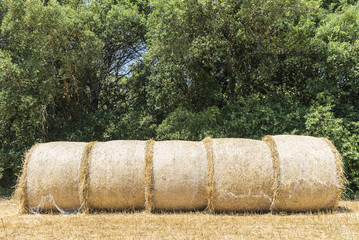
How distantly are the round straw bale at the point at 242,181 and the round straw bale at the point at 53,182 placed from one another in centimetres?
322

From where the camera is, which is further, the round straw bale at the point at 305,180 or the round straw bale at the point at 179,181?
the round straw bale at the point at 179,181

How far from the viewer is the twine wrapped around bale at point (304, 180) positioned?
602 centimetres

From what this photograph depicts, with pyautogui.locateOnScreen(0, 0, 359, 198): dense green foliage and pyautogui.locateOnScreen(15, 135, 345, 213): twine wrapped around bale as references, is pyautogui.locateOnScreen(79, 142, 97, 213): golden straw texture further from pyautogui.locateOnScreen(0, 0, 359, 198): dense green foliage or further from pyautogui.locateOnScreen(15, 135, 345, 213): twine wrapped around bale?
pyautogui.locateOnScreen(0, 0, 359, 198): dense green foliage

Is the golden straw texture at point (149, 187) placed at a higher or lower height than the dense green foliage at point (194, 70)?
lower

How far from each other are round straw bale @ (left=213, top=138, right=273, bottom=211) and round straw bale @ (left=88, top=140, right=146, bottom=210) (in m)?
1.77

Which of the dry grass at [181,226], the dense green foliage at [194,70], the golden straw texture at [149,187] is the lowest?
the dry grass at [181,226]

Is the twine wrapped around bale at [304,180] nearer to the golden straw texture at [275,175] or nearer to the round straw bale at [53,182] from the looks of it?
the golden straw texture at [275,175]

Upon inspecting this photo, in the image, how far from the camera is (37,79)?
948 cm

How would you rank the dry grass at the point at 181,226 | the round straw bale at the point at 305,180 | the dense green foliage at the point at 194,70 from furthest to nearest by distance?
the dense green foliage at the point at 194,70, the round straw bale at the point at 305,180, the dry grass at the point at 181,226

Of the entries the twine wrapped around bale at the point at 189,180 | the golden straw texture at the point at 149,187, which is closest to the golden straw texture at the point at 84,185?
the twine wrapped around bale at the point at 189,180

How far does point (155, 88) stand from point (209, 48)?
3286 mm

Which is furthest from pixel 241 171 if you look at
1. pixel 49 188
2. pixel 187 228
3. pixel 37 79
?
pixel 37 79

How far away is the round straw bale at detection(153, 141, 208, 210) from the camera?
613 cm

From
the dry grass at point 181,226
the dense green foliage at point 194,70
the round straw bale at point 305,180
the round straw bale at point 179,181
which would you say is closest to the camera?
the dry grass at point 181,226
